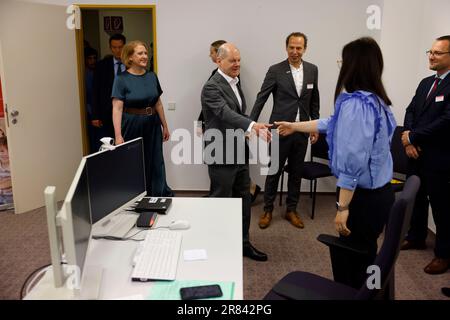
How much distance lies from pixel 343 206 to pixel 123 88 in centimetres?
200

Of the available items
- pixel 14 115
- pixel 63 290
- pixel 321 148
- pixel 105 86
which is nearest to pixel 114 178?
pixel 63 290

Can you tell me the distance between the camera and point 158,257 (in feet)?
5.24

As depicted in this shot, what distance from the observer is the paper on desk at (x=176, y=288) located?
53.4 inches

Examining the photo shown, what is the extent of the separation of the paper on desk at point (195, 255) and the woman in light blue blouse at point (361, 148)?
67 cm

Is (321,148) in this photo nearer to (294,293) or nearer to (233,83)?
(233,83)

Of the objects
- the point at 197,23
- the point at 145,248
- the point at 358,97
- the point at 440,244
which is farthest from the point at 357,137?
the point at 197,23

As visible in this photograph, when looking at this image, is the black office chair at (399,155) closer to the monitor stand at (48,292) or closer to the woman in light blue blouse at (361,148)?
the woman in light blue blouse at (361,148)

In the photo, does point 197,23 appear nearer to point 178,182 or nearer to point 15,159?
point 178,182

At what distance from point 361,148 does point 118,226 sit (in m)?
1.17

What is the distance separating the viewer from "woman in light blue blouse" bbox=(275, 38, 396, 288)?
72.3 inches

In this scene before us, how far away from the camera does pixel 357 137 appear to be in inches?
72.1

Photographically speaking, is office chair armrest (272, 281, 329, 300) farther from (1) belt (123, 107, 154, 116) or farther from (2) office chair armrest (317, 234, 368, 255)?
(1) belt (123, 107, 154, 116)

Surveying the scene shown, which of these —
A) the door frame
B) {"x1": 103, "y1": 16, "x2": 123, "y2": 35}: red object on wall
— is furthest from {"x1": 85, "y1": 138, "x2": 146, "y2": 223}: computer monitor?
{"x1": 103, "y1": 16, "x2": 123, "y2": 35}: red object on wall

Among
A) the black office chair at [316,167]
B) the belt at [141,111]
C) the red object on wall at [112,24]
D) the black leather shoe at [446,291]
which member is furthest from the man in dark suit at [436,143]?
the red object on wall at [112,24]
